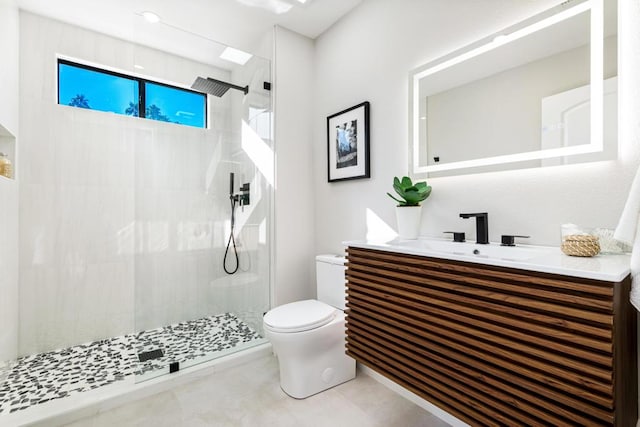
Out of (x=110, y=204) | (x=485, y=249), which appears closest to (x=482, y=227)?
(x=485, y=249)

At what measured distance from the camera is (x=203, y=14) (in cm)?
236

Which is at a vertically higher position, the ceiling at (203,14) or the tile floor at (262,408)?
the ceiling at (203,14)

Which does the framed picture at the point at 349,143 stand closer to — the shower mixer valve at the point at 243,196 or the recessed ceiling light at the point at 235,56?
the shower mixer valve at the point at 243,196

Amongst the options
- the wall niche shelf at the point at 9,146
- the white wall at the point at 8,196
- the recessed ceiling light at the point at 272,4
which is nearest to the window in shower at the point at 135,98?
the white wall at the point at 8,196

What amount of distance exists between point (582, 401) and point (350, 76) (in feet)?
7.29

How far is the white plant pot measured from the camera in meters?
1.76

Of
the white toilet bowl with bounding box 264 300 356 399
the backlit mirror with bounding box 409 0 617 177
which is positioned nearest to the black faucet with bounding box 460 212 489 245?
the backlit mirror with bounding box 409 0 617 177

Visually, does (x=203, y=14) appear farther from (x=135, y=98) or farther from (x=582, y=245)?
(x=582, y=245)

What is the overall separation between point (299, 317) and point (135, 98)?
7.44 ft

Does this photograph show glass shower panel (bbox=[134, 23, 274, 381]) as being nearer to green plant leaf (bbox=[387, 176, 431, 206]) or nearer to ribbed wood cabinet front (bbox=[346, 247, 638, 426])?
green plant leaf (bbox=[387, 176, 431, 206])

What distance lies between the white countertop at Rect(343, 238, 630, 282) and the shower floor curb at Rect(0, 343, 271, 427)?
54.4 inches

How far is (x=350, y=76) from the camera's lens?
235 centimetres

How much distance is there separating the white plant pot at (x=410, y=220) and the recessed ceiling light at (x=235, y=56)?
1733 mm

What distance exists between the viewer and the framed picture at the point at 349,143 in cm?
218
